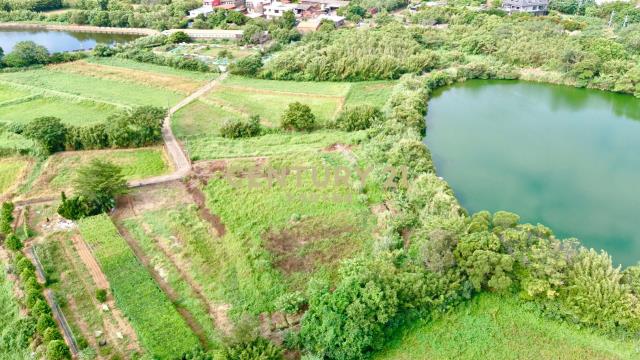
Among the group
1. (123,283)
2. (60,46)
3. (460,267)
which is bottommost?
(123,283)

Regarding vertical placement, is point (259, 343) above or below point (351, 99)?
below

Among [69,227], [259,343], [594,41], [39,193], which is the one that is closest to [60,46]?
[39,193]

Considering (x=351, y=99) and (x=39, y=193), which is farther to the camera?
(x=351, y=99)

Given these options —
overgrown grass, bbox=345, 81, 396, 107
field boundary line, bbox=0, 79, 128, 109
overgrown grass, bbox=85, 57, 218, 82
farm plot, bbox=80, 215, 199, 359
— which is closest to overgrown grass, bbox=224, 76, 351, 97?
overgrown grass, bbox=345, 81, 396, 107

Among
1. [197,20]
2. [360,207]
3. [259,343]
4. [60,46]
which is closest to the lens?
[259,343]

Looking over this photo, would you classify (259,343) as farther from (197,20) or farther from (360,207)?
(197,20)
